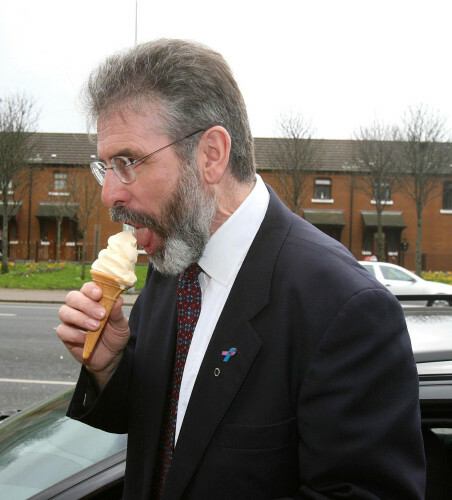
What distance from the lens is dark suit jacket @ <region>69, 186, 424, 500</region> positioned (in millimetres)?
1237

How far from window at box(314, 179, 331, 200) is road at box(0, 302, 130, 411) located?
21176mm

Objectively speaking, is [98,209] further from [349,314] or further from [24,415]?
[349,314]

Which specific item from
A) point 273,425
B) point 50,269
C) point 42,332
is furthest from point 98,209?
point 273,425

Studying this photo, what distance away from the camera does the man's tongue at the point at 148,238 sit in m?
1.65

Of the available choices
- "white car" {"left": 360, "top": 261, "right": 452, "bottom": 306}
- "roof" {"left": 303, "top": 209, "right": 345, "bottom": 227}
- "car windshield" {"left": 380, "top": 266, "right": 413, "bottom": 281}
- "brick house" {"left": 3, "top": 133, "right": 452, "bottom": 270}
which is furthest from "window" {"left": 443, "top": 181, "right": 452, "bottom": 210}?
"car windshield" {"left": 380, "top": 266, "right": 413, "bottom": 281}

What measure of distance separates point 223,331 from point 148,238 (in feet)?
1.32

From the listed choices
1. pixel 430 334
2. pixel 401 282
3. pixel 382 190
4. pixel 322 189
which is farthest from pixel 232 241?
pixel 322 189

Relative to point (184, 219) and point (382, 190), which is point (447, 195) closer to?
point (382, 190)

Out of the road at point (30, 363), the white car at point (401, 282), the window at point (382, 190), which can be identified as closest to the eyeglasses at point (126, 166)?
the road at point (30, 363)

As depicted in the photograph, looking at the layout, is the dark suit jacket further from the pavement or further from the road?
the pavement

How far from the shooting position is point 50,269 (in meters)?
24.1

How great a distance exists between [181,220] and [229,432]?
1.99 ft

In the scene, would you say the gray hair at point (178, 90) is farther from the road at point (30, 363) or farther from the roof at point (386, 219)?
the roof at point (386, 219)

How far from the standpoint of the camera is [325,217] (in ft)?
99.6
